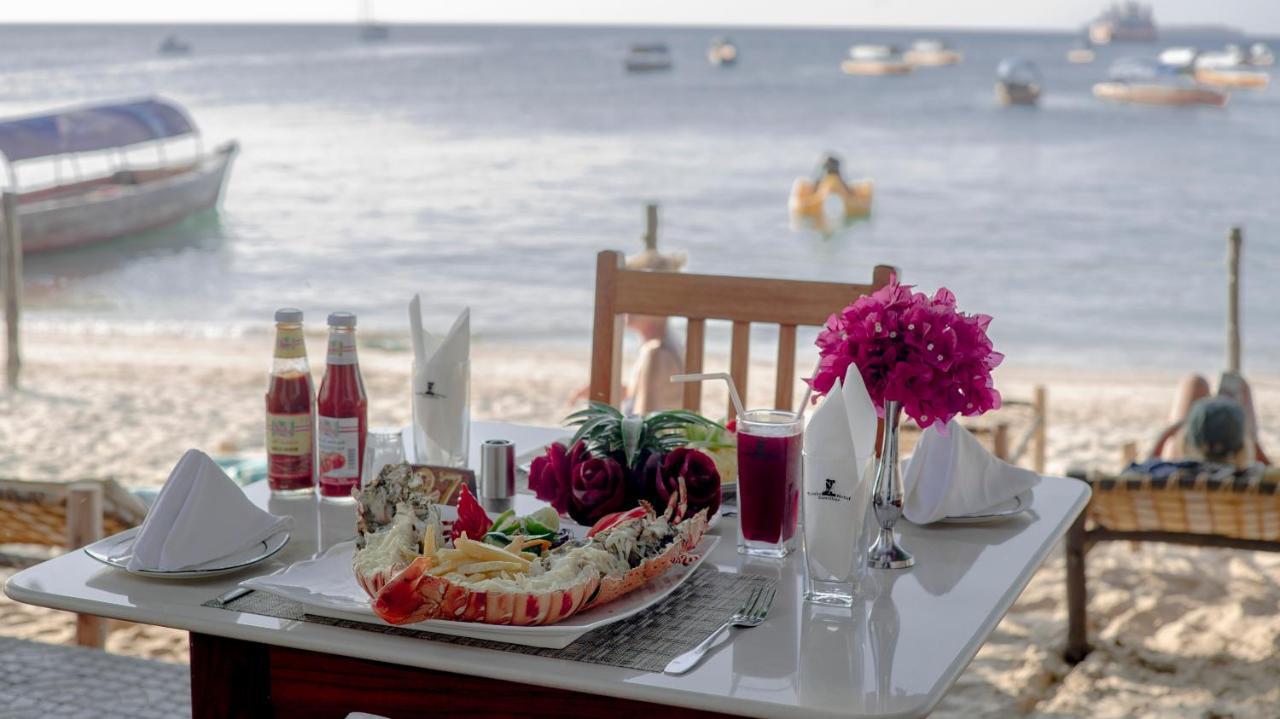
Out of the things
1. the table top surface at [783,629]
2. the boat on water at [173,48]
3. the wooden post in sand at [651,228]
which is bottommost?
the table top surface at [783,629]

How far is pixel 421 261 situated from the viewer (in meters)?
13.1

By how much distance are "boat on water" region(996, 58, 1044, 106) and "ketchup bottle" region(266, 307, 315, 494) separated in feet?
82.1

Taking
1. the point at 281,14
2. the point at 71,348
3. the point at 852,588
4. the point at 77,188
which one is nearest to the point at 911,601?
the point at 852,588

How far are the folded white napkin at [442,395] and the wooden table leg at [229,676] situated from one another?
1.57ft

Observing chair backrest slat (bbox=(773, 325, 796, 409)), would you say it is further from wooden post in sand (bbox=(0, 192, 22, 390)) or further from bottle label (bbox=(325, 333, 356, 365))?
wooden post in sand (bbox=(0, 192, 22, 390))

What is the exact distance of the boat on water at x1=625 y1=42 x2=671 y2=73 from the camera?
34.8m

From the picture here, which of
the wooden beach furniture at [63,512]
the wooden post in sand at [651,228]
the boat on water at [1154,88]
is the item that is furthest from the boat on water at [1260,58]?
the wooden beach furniture at [63,512]

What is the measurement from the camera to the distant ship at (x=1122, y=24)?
4212cm

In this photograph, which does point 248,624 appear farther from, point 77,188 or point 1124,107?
point 1124,107

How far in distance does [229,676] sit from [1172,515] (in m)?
2.16

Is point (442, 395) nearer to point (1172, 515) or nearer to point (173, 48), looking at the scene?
point (1172, 515)

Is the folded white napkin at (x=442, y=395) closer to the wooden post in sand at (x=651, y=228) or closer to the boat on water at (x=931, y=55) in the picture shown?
the wooden post in sand at (x=651, y=228)

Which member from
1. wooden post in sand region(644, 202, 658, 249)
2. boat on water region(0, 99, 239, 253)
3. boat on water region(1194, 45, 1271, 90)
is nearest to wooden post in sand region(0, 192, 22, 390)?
wooden post in sand region(644, 202, 658, 249)

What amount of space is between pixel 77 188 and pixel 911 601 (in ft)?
45.7
